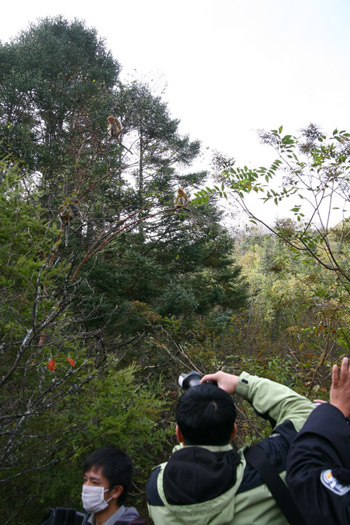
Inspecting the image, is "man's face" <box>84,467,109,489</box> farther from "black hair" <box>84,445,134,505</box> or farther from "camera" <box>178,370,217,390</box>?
"camera" <box>178,370,217,390</box>

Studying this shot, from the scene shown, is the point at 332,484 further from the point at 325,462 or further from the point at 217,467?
the point at 217,467

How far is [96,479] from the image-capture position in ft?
6.36

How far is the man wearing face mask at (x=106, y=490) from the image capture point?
6.15ft

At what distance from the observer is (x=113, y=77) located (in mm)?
13484

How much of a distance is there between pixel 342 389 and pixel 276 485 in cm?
36

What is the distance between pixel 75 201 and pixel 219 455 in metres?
5.76

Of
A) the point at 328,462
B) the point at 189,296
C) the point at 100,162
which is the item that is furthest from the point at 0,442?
the point at 100,162

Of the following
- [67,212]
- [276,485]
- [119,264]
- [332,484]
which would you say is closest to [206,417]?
[276,485]

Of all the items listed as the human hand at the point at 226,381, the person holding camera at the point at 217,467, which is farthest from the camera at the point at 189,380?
the person holding camera at the point at 217,467

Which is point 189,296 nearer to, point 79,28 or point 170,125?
point 170,125

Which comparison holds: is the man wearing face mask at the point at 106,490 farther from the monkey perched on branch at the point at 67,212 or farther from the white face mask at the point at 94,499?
the monkey perched on branch at the point at 67,212

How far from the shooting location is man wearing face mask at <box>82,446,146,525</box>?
73.9 inches

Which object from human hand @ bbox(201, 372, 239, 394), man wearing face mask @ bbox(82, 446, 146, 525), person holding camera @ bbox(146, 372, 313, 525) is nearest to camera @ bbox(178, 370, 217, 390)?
human hand @ bbox(201, 372, 239, 394)

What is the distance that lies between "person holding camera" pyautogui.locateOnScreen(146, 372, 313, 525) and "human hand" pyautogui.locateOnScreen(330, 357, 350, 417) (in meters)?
0.20
